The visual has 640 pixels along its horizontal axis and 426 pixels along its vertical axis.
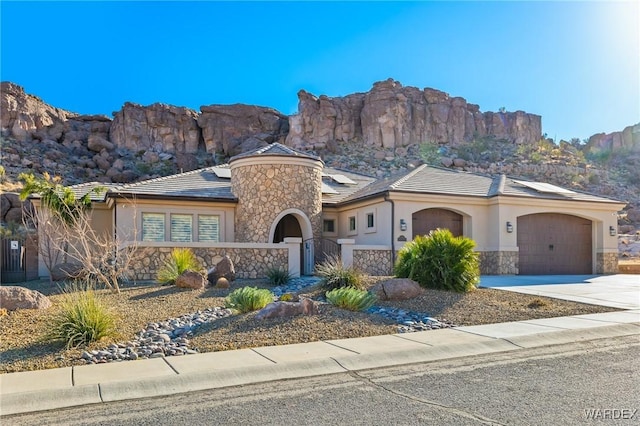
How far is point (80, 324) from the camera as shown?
28.2 ft

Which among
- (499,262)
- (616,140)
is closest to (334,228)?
(499,262)

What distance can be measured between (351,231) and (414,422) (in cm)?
1890

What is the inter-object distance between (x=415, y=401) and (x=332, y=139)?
67581 mm

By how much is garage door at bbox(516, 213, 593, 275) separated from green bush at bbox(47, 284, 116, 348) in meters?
19.1

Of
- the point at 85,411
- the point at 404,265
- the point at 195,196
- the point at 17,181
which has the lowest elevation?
the point at 85,411

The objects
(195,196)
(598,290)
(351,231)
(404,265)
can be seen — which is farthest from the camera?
(351,231)

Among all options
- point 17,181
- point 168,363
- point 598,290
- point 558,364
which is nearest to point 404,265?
point 598,290

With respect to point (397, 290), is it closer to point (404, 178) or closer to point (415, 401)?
point (415, 401)

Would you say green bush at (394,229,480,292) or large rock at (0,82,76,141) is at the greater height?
large rock at (0,82,76,141)

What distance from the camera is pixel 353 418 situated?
5.33 metres

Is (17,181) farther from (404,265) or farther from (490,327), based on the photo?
(490,327)

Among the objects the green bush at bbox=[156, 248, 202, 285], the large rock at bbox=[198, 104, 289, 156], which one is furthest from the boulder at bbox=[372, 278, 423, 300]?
the large rock at bbox=[198, 104, 289, 156]

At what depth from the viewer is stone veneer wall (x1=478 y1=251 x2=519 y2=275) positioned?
2241 centimetres

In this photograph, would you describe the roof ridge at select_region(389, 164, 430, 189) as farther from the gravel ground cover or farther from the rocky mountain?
the rocky mountain
